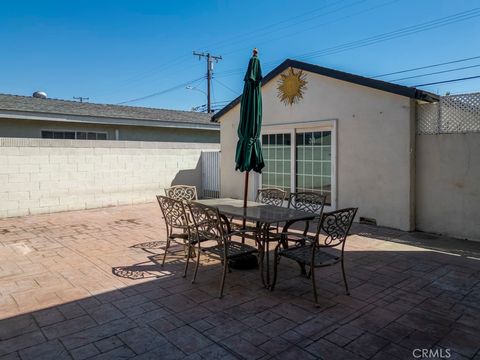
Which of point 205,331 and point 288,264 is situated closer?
point 205,331

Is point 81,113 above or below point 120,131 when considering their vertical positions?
above

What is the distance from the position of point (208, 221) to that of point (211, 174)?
26.7 feet

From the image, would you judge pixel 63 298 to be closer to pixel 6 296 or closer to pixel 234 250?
pixel 6 296

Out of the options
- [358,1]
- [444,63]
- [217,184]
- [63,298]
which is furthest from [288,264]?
[444,63]

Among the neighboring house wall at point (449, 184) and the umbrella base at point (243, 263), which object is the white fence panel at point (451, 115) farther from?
the umbrella base at point (243, 263)

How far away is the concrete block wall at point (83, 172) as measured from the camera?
29.1 feet

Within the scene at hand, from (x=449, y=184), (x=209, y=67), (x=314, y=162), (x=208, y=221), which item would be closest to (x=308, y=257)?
(x=208, y=221)

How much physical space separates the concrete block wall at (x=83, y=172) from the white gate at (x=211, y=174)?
1.45ft

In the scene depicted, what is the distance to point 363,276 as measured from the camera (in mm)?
4586

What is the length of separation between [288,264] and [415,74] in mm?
16511

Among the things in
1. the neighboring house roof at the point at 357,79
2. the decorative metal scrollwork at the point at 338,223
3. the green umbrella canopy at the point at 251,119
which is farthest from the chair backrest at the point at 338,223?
the neighboring house roof at the point at 357,79

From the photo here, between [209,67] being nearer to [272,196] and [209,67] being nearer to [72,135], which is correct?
[72,135]

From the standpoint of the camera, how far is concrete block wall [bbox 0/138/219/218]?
349 inches

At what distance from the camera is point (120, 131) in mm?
13469
